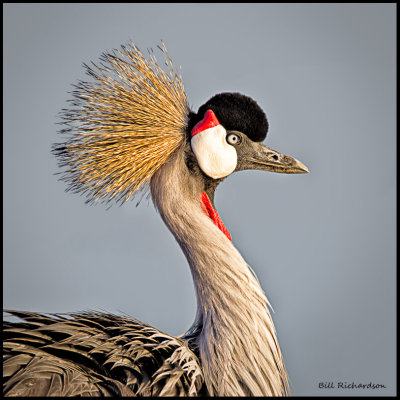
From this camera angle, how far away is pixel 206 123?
4.84 ft

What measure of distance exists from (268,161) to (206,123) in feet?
0.79

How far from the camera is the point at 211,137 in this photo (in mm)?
1466

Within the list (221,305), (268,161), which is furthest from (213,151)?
(221,305)

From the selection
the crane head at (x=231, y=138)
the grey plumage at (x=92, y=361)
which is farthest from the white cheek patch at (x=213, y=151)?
the grey plumage at (x=92, y=361)

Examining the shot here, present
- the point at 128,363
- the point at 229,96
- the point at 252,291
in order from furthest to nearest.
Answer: the point at 229,96 → the point at 252,291 → the point at 128,363

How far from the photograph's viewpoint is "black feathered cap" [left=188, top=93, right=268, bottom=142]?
150 centimetres

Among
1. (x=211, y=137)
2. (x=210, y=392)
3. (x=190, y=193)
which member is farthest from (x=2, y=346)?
(x=211, y=137)

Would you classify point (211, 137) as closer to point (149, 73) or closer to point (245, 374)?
point (149, 73)

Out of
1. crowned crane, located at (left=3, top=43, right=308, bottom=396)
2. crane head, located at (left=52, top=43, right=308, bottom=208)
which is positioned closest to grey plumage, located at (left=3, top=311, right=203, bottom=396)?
crowned crane, located at (left=3, top=43, right=308, bottom=396)

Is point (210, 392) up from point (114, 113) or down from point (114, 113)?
down

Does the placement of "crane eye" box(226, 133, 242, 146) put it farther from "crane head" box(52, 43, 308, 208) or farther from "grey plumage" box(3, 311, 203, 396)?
"grey plumage" box(3, 311, 203, 396)

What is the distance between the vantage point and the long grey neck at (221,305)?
1.29 meters

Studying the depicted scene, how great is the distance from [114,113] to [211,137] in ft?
0.95

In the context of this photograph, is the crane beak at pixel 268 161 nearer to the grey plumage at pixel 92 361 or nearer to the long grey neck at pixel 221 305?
the long grey neck at pixel 221 305
